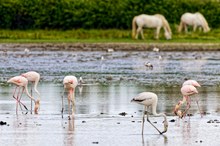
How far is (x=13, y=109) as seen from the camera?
20.4m

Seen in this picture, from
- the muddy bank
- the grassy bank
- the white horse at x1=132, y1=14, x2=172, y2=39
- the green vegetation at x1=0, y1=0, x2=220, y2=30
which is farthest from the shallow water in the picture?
the green vegetation at x1=0, y1=0, x2=220, y2=30

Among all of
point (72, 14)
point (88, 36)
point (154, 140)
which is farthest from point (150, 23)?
point (154, 140)

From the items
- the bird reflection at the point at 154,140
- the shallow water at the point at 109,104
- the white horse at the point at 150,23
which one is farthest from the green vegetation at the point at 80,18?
the bird reflection at the point at 154,140

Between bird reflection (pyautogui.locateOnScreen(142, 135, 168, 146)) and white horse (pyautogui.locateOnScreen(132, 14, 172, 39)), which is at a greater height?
white horse (pyautogui.locateOnScreen(132, 14, 172, 39))

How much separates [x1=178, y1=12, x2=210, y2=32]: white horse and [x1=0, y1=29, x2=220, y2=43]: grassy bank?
48 cm

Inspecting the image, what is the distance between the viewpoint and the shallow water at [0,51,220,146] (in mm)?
16297

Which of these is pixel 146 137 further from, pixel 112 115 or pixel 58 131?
pixel 112 115

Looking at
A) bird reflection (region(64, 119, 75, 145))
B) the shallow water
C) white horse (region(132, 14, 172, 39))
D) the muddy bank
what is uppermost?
white horse (region(132, 14, 172, 39))

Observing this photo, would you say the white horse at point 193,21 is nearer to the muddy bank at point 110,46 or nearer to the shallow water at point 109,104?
the muddy bank at point 110,46

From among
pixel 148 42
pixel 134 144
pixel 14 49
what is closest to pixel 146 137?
pixel 134 144

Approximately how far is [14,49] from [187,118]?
94.4 ft

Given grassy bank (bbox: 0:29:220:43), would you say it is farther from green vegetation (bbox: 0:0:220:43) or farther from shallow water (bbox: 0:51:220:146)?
shallow water (bbox: 0:51:220:146)

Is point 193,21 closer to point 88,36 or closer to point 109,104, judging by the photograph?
point 88,36

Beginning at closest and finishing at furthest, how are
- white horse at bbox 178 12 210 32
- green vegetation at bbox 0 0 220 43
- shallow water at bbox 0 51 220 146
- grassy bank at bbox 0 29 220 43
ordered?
1. shallow water at bbox 0 51 220 146
2. grassy bank at bbox 0 29 220 43
3. green vegetation at bbox 0 0 220 43
4. white horse at bbox 178 12 210 32
